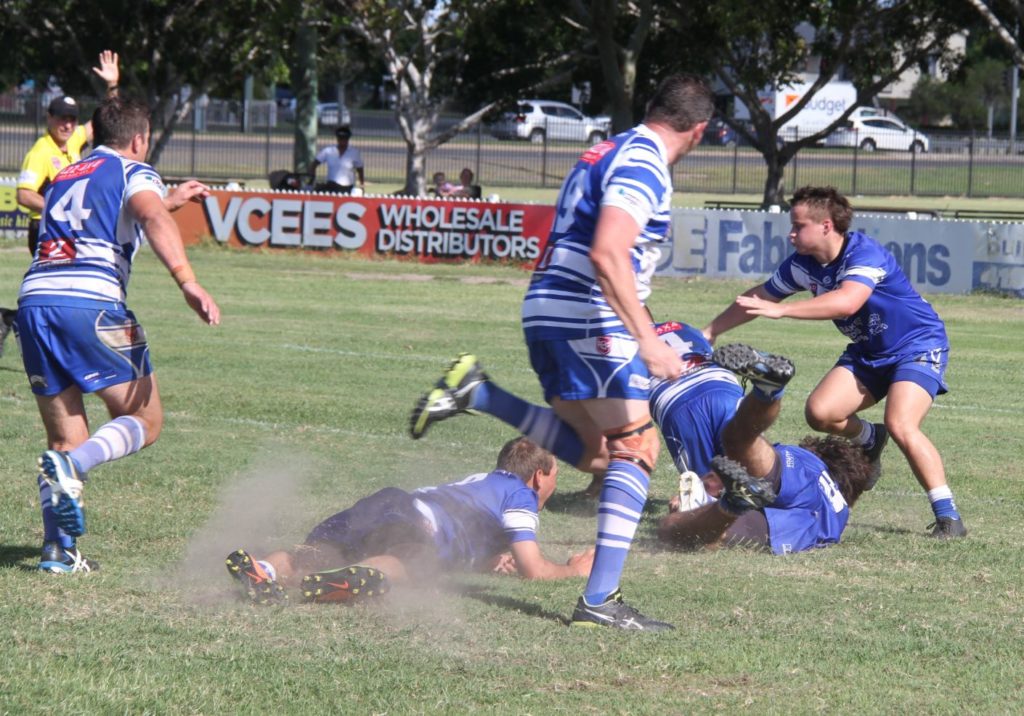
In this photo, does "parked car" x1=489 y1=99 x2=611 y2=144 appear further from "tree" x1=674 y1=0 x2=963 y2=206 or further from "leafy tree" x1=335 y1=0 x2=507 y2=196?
"tree" x1=674 y1=0 x2=963 y2=206

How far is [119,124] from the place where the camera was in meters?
5.75

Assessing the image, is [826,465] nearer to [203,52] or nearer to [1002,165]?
[203,52]

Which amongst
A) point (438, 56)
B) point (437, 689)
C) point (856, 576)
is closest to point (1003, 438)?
point (856, 576)

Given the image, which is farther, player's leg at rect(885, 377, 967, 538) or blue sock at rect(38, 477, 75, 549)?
player's leg at rect(885, 377, 967, 538)

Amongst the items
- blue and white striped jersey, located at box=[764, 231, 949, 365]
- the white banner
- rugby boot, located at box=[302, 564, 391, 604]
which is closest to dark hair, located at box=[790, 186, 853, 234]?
blue and white striped jersey, located at box=[764, 231, 949, 365]

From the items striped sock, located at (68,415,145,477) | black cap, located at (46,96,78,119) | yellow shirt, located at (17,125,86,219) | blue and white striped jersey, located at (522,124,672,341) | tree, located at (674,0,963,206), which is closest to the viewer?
blue and white striped jersey, located at (522,124,672,341)

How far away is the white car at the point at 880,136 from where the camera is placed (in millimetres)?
Result: 47000

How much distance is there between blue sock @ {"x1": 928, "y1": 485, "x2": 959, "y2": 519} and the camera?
23.0ft

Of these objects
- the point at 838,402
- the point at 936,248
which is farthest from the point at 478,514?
the point at 936,248

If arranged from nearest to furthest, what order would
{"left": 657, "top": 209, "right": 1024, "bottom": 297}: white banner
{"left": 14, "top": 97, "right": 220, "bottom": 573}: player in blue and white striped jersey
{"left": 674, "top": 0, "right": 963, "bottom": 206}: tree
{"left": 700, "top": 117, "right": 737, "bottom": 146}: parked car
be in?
{"left": 14, "top": 97, "right": 220, "bottom": 573}: player in blue and white striped jersey
{"left": 657, "top": 209, "right": 1024, "bottom": 297}: white banner
{"left": 674, "top": 0, "right": 963, "bottom": 206}: tree
{"left": 700, "top": 117, "right": 737, "bottom": 146}: parked car

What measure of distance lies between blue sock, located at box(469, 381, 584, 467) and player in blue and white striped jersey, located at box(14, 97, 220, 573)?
1101 mm

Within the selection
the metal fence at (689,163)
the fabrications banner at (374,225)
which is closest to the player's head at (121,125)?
the fabrications banner at (374,225)

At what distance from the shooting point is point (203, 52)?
31.6 m

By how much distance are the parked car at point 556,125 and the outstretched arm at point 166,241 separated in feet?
134
